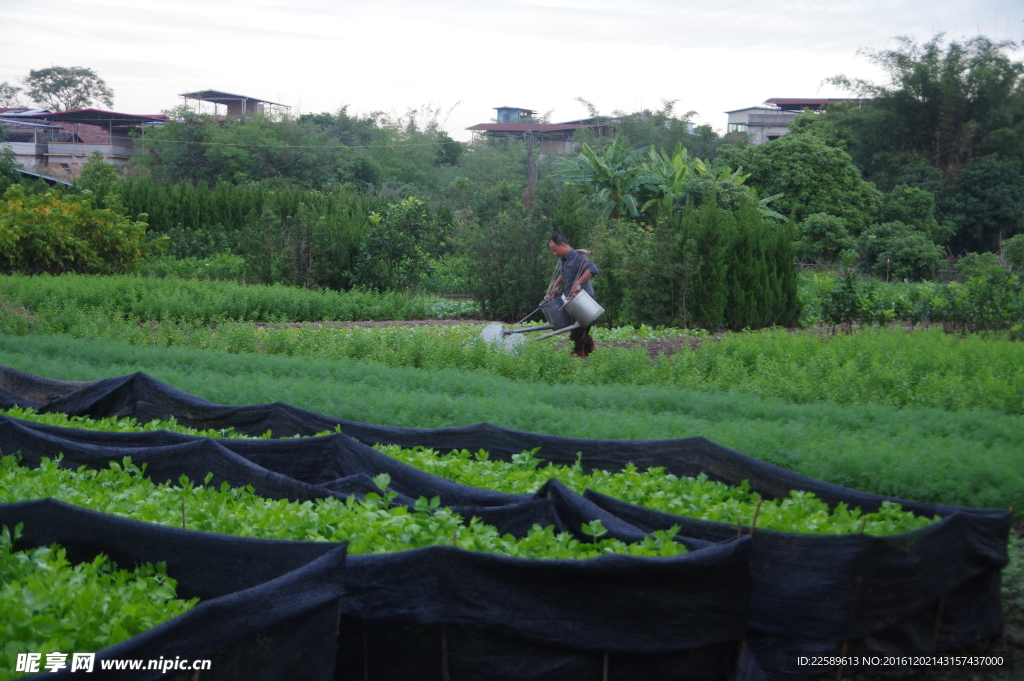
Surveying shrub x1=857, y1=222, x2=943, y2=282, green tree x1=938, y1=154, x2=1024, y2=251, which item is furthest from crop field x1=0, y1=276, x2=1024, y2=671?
green tree x1=938, y1=154, x2=1024, y2=251

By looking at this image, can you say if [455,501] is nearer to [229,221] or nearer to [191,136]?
[229,221]

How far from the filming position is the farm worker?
10.3m

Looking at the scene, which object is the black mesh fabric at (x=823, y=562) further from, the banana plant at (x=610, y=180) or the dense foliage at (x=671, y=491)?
the banana plant at (x=610, y=180)

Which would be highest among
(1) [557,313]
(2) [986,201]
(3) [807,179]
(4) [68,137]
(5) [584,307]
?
(4) [68,137]

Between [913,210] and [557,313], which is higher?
[913,210]

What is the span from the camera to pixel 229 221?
85.9 feet

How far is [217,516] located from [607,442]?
239 centimetres

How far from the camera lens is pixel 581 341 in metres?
10.5

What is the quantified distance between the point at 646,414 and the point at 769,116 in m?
50.0

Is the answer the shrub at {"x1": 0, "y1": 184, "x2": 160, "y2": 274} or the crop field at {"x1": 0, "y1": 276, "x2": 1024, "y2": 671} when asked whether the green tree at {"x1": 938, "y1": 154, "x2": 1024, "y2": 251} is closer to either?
the crop field at {"x1": 0, "y1": 276, "x2": 1024, "y2": 671}

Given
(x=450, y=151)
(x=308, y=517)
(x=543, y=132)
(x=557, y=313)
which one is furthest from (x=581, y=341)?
(x=543, y=132)

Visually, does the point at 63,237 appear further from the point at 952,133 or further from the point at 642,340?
the point at 952,133

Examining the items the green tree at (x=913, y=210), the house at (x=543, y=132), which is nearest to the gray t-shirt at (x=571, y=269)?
the green tree at (x=913, y=210)

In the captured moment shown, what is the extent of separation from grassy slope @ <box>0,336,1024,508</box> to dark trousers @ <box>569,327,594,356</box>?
6.26 ft
